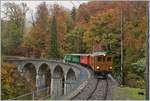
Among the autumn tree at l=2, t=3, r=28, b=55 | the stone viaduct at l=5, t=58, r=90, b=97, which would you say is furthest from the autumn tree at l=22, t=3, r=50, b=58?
the stone viaduct at l=5, t=58, r=90, b=97

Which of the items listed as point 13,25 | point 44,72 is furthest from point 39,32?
point 44,72

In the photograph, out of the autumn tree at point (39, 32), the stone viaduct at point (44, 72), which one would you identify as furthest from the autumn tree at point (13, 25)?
the stone viaduct at point (44, 72)

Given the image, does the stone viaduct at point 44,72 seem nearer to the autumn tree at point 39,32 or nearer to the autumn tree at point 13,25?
the autumn tree at point 39,32

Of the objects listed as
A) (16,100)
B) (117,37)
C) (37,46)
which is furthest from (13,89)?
(16,100)

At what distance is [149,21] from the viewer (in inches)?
347

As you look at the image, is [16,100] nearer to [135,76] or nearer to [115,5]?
[135,76]

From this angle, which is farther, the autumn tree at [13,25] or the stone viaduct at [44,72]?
the stone viaduct at [44,72]

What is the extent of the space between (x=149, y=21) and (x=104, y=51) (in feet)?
53.1

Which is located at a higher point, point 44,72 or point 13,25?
point 13,25

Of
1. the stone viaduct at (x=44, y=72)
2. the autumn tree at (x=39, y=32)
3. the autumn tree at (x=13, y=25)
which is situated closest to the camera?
the autumn tree at (x=13, y=25)

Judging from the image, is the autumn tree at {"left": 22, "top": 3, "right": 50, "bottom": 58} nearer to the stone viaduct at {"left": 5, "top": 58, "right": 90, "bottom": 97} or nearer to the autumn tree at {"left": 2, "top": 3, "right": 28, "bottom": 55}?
the autumn tree at {"left": 2, "top": 3, "right": 28, "bottom": 55}

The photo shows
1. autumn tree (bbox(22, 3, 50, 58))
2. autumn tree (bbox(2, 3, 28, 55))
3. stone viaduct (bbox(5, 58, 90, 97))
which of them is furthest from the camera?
stone viaduct (bbox(5, 58, 90, 97))

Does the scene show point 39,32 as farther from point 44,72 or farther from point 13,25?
point 44,72

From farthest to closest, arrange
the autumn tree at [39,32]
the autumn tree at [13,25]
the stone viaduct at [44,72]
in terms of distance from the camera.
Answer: the stone viaduct at [44,72]
the autumn tree at [39,32]
the autumn tree at [13,25]
